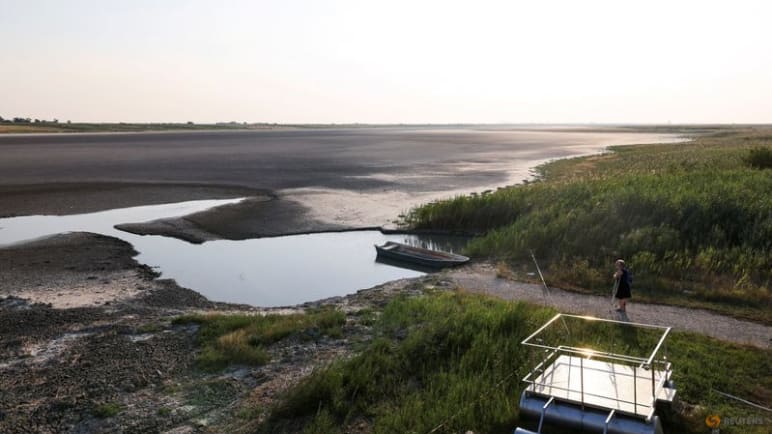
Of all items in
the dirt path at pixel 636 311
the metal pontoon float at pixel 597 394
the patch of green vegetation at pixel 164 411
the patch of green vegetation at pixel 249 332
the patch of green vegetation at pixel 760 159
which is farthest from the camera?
the patch of green vegetation at pixel 760 159

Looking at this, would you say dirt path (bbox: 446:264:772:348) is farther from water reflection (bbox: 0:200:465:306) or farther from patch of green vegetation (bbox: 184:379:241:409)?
patch of green vegetation (bbox: 184:379:241:409)

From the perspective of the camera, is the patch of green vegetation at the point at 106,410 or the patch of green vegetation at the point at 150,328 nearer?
the patch of green vegetation at the point at 106,410

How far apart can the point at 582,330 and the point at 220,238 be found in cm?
2127

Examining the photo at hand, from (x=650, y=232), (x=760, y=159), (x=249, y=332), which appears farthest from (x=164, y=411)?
(x=760, y=159)

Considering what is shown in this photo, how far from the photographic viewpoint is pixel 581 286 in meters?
19.5

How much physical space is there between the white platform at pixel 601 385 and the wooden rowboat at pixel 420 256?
12341 mm

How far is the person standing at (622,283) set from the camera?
15977 millimetres

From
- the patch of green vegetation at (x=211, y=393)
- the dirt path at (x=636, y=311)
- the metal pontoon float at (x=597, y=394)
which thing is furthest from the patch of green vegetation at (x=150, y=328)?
the metal pontoon float at (x=597, y=394)

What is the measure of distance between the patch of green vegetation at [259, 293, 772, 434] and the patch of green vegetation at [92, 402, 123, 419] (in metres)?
3.19

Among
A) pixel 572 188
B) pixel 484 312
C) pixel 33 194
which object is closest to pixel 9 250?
pixel 33 194

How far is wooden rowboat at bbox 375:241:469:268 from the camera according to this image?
23.7 meters

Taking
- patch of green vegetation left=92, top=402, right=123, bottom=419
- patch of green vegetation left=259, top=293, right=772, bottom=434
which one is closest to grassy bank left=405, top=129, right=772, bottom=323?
patch of green vegetation left=259, top=293, right=772, bottom=434

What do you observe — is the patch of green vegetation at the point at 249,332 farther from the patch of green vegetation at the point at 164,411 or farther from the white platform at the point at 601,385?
the white platform at the point at 601,385

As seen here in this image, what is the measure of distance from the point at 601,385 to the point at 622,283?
648 centimetres
